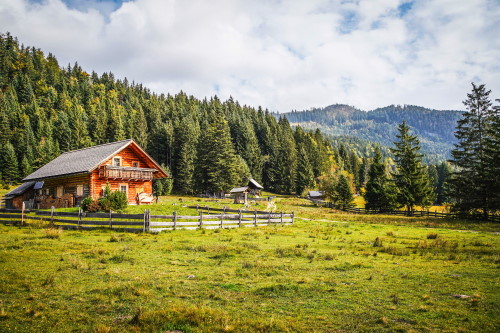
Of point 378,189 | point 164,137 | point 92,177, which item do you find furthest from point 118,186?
point 164,137

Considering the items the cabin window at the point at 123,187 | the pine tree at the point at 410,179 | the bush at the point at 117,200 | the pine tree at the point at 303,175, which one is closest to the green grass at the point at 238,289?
the bush at the point at 117,200

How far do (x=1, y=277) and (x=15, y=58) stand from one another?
720ft

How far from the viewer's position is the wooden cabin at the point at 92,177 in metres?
36.7

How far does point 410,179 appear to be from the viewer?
53.7 meters

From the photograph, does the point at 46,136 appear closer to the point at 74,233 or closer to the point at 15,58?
the point at 74,233

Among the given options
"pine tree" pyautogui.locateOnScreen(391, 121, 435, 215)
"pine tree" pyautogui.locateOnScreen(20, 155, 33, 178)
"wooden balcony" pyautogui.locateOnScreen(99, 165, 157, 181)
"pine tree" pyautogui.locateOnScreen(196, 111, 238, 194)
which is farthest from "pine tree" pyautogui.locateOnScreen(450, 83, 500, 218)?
"pine tree" pyautogui.locateOnScreen(20, 155, 33, 178)

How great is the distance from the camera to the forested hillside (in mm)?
81625

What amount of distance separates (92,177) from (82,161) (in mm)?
4295

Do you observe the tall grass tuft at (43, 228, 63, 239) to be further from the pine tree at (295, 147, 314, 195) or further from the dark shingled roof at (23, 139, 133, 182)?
the pine tree at (295, 147, 314, 195)

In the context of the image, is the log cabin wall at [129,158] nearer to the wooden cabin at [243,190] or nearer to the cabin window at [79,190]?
the cabin window at [79,190]

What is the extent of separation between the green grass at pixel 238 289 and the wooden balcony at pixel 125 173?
21393 mm

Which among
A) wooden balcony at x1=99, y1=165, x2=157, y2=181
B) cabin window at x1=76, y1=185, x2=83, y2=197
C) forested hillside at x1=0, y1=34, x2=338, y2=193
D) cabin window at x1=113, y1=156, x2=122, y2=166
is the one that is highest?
forested hillside at x1=0, y1=34, x2=338, y2=193

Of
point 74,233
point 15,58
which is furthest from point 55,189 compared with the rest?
point 15,58

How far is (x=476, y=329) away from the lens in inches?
250
